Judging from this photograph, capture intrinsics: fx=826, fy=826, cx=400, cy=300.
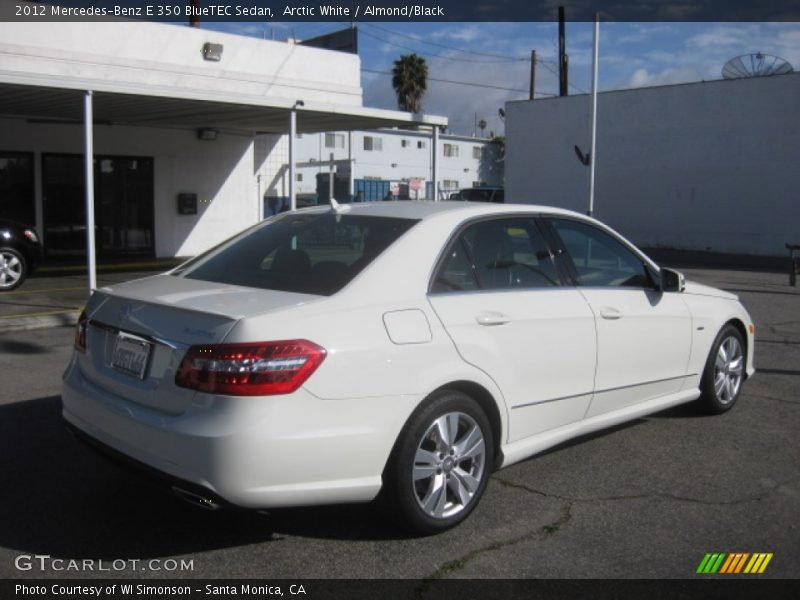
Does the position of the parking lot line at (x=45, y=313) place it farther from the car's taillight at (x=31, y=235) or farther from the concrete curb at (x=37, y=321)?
the car's taillight at (x=31, y=235)

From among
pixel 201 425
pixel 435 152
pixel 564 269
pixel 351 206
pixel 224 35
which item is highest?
pixel 224 35

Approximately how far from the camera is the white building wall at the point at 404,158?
45375 millimetres

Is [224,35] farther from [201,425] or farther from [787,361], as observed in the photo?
[201,425]

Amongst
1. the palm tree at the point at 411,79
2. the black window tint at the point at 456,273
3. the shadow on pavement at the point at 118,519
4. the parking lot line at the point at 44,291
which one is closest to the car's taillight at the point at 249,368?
the shadow on pavement at the point at 118,519

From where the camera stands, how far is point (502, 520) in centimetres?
432

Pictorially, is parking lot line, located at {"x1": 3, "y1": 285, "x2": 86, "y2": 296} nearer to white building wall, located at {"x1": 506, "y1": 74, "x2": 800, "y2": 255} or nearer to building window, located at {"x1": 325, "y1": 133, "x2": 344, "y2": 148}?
white building wall, located at {"x1": 506, "y1": 74, "x2": 800, "y2": 255}

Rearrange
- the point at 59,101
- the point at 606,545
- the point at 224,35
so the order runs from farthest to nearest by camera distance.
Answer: the point at 224,35 → the point at 59,101 → the point at 606,545

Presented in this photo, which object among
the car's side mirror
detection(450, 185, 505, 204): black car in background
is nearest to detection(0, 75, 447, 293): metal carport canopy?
the car's side mirror

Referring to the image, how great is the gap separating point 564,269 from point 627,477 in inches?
51.6

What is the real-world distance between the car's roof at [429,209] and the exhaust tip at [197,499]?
6.15 feet

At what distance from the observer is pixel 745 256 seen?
25562 millimetres

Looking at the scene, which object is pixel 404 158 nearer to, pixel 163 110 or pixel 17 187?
pixel 17 187

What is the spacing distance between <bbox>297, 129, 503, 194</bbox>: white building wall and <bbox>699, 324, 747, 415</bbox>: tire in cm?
3712

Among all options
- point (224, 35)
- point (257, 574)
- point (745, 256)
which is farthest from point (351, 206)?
point (745, 256)
